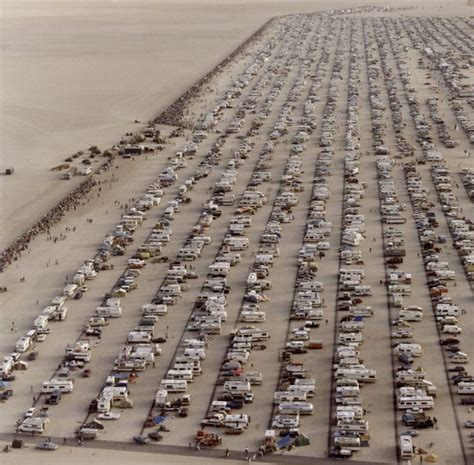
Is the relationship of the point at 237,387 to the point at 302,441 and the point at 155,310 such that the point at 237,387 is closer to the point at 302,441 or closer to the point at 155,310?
the point at 302,441

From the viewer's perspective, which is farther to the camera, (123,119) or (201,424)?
(123,119)

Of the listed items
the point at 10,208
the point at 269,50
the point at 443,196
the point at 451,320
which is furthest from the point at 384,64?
the point at 451,320

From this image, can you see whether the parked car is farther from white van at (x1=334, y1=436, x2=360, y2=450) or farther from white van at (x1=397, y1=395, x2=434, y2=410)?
white van at (x1=397, y1=395, x2=434, y2=410)

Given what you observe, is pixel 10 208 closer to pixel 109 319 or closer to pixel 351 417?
pixel 109 319

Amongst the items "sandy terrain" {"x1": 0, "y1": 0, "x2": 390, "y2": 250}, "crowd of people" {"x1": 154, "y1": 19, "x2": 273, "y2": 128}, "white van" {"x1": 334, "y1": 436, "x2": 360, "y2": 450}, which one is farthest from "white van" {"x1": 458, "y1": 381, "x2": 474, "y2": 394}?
"crowd of people" {"x1": 154, "y1": 19, "x2": 273, "y2": 128}

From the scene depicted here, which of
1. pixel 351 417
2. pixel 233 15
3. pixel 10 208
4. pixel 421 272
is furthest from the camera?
pixel 233 15

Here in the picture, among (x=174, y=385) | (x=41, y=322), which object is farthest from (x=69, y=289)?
(x=174, y=385)

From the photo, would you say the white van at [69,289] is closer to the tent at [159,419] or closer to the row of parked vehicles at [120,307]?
the row of parked vehicles at [120,307]
